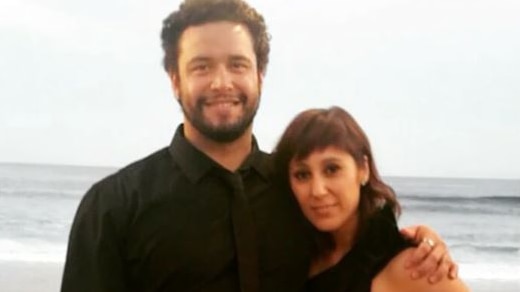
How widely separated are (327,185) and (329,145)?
11 cm

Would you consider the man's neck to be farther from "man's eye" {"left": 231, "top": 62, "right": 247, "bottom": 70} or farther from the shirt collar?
"man's eye" {"left": 231, "top": 62, "right": 247, "bottom": 70}

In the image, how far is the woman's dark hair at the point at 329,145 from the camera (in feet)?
8.25

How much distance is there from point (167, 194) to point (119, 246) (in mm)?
189

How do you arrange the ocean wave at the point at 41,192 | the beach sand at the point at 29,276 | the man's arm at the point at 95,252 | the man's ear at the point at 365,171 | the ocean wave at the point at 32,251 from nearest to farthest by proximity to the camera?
1. the man's arm at the point at 95,252
2. the man's ear at the point at 365,171
3. the beach sand at the point at 29,276
4. the ocean wave at the point at 32,251
5. the ocean wave at the point at 41,192

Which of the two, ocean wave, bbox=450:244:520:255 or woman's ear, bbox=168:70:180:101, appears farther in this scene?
ocean wave, bbox=450:244:520:255

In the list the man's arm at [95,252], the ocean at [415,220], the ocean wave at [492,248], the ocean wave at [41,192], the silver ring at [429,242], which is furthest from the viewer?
the ocean wave at [41,192]

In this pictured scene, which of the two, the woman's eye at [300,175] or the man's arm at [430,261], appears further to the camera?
the woman's eye at [300,175]

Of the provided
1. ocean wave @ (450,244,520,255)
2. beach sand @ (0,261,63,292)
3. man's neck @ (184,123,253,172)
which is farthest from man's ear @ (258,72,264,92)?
ocean wave @ (450,244,520,255)

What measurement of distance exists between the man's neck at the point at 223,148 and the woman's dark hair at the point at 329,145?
17 cm

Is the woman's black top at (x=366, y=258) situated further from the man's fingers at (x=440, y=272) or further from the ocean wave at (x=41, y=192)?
the ocean wave at (x=41, y=192)

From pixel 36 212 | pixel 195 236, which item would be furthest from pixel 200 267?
pixel 36 212

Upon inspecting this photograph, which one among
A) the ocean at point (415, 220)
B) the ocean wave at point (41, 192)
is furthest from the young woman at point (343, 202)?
the ocean wave at point (41, 192)

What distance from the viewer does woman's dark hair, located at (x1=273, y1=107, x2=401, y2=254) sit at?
2514 millimetres

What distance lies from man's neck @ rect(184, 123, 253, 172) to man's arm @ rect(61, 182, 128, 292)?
287mm
